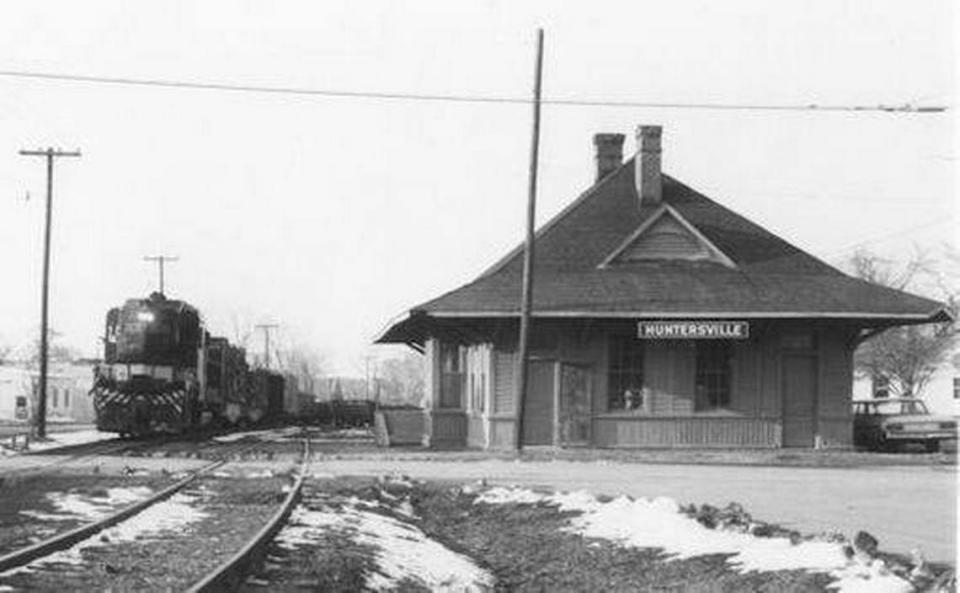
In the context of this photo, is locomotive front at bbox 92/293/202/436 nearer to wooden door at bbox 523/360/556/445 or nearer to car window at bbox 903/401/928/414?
wooden door at bbox 523/360/556/445

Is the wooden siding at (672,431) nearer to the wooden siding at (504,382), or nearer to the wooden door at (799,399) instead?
the wooden door at (799,399)

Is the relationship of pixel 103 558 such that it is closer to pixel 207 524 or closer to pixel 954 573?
pixel 207 524

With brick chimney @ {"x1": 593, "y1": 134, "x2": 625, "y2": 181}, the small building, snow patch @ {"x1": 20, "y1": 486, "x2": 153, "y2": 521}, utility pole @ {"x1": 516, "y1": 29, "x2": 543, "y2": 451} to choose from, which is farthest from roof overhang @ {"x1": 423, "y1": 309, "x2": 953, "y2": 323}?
the small building

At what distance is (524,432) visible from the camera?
2941 centimetres

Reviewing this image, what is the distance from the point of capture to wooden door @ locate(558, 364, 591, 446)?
2947 centimetres

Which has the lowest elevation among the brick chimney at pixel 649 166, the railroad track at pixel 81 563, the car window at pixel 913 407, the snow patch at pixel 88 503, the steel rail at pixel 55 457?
the steel rail at pixel 55 457

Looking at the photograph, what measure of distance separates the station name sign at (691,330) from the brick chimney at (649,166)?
6.26 metres

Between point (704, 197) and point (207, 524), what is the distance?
76.9 ft

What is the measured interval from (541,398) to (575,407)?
814mm

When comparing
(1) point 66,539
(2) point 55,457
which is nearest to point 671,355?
(2) point 55,457

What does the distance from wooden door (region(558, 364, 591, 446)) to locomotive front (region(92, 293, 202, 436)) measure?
11.0 m

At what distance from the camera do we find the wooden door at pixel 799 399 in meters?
29.9

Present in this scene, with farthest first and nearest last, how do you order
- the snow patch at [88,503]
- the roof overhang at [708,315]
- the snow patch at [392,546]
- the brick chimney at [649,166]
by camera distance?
the brick chimney at [649,166] → the roof overhang at [708,315] → the snow patch at [88,503] → the snow patch at [392,546]

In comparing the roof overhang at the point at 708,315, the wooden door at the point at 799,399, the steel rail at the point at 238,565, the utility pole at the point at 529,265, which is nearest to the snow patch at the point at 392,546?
the steel rail at the point at 238,565
